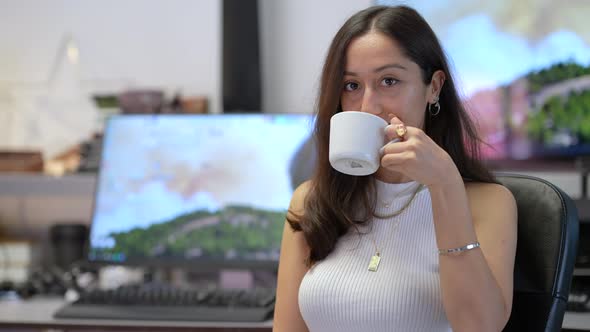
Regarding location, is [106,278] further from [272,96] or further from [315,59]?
[315,59]

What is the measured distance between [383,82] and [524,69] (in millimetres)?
1214

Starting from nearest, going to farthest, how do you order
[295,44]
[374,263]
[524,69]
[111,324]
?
[374,263], [111,324], [524,69], [295,44]

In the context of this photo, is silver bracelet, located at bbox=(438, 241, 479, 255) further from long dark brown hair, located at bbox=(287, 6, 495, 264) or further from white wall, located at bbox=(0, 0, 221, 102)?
white wall, located at bbox=(0, 0, 221, 102)

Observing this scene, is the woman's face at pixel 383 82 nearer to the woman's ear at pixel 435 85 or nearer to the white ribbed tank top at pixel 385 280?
the woman's ear at pixel 435 85

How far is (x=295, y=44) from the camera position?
9.19 ft

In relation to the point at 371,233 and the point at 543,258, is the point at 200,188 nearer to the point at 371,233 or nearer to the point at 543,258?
the point at 371,233

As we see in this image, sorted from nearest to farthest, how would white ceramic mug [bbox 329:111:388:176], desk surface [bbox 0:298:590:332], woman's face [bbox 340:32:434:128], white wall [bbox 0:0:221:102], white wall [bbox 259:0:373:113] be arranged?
white ceramic mug [bbox 329:111:388:176]
woman's face [bbox 340:32:434:128]
desk surface [bbox 0:298:590:332]
white wall [bbox 259:0:373:113]
white wall [bbox 0:0:221:102]

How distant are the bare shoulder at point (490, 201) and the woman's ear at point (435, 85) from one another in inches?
7.6

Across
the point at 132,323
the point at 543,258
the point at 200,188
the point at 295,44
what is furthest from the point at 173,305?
the point at 295,44

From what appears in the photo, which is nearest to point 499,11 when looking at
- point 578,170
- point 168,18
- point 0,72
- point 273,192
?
point 578,170

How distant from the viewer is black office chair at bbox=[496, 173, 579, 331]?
53.5 inches

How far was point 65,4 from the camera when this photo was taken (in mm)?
3014

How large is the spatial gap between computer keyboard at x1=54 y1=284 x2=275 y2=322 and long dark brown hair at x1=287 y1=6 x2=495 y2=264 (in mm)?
399

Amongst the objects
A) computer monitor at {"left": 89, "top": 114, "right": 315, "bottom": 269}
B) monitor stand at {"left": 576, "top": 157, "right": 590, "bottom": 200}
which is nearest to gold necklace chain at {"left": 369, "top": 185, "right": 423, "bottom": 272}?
computer monitor at {"left": 89, "top": 114, "right": 315, "bottom": 269}
